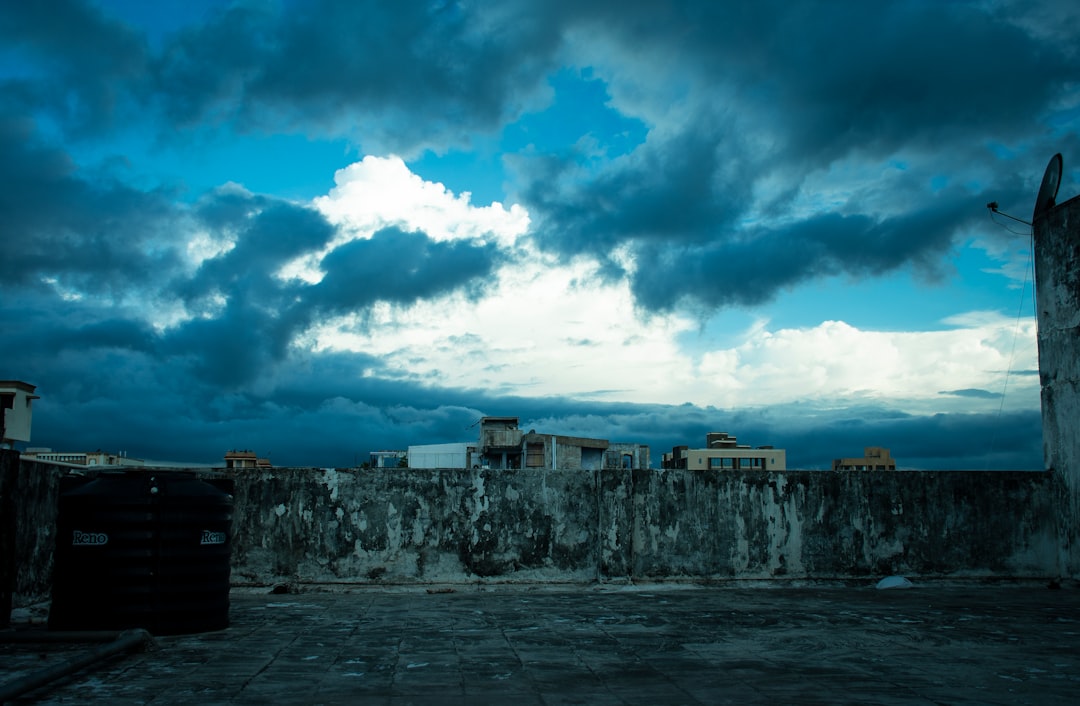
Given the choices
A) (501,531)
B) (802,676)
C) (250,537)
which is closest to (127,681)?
(802,676)

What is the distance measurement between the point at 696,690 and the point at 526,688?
919 millimetres

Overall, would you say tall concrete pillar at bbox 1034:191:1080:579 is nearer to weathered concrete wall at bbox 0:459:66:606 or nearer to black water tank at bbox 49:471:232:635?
black water tank at bbox 49:471:232:635

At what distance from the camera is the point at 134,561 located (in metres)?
6.61

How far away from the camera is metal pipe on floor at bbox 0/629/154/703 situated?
160 inches

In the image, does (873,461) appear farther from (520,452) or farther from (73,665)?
(73,665)

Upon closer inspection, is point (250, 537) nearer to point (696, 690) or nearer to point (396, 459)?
point (696, 690)

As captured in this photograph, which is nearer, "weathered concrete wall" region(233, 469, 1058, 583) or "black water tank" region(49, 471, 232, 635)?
"black water tank" region(49, 471, 232, 635)

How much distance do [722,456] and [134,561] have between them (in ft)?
201

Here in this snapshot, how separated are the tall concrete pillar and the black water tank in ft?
32.4

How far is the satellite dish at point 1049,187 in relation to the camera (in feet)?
37.8

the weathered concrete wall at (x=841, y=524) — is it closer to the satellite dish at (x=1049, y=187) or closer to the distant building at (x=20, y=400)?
the satellite dish at (x=1049, y=187)

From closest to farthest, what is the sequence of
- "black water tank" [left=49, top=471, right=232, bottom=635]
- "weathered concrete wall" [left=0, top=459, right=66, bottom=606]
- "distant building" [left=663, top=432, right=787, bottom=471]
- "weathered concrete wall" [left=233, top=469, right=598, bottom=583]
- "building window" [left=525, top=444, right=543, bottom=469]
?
"black water tank" [left=49, top=471, right=232, bottom=635]
"weathered concrete wall" [left=0, top=459, right=66, bottom=606]
"weathered concrete wall" [left=233, top=469, right=598, bottom=583]
"building window" [left=525, top=444, right=543, bottom=469]
"distant building" [left=663, top=432, right=787, bottom=471]

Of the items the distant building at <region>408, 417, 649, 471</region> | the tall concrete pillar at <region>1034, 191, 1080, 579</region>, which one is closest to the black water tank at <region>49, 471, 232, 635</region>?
the tall concrete pillar at <region>1034, 191, 1080, 579</region>

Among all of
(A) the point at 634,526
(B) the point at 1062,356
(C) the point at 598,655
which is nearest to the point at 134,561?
(C) the point at 598,655
